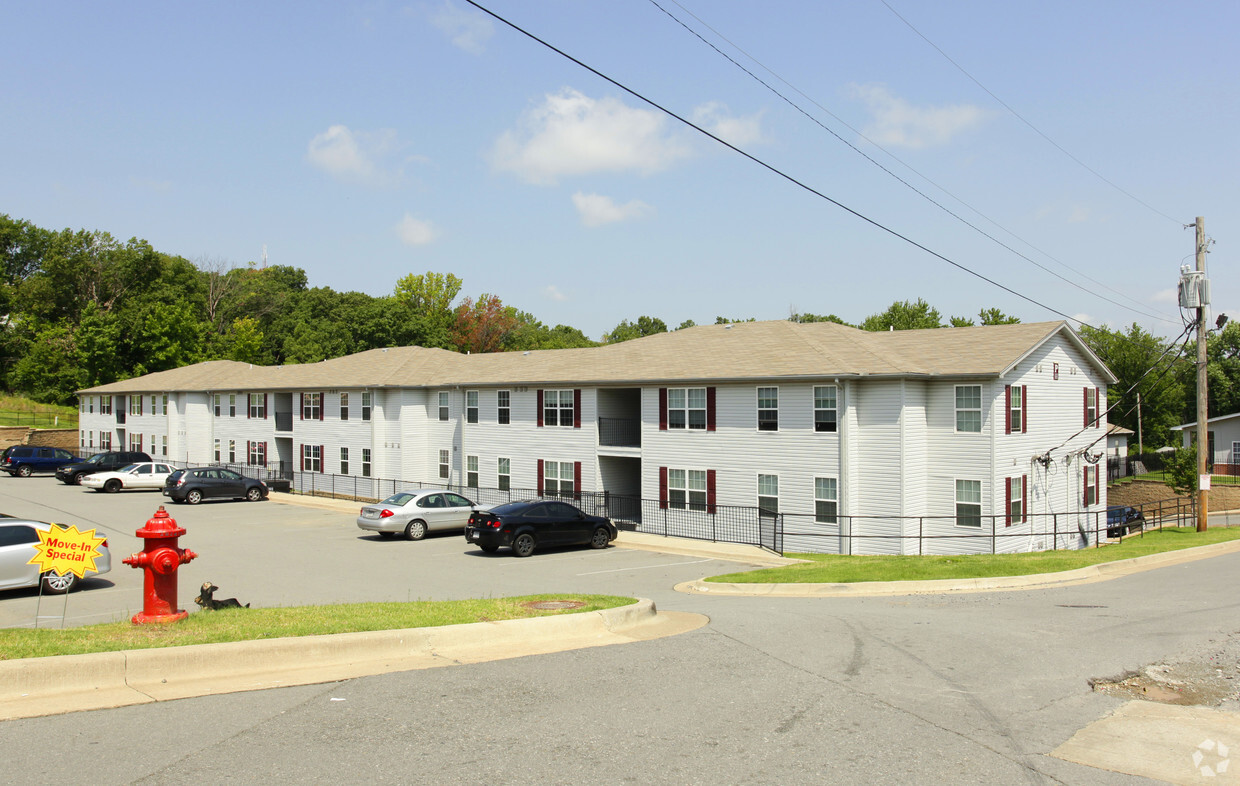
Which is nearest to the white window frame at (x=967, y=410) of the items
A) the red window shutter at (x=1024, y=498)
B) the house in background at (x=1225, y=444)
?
the red window shutter at (x=1024, y=498)

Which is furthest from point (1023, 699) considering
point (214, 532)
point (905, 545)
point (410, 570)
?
point (214, 532)

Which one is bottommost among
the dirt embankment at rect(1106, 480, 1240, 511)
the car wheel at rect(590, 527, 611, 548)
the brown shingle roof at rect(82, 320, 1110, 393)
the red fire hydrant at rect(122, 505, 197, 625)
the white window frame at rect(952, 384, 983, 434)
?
the dirt embankment at rect(1106, 480, 1240, 511)

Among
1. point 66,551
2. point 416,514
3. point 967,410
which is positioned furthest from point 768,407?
point 66,551

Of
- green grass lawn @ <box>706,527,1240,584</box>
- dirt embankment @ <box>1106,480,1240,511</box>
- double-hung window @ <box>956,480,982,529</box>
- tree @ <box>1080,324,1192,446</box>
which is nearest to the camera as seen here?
green grass lawn @ <box>706,527,1240,584</box>

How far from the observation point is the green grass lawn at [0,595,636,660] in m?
8.67

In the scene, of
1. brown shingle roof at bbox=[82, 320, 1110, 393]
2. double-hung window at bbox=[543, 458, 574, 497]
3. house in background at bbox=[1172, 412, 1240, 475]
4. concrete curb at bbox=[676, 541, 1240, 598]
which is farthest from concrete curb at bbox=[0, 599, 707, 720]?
house in background at bbox=[1172, 412, 1240, 475]

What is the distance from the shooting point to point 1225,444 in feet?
194

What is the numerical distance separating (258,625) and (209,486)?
30.1m

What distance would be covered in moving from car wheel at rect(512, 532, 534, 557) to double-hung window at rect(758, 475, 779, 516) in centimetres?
815

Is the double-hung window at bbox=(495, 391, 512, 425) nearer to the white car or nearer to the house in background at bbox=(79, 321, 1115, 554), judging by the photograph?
the house in background at bbox=(79, 321, 1115, 554)

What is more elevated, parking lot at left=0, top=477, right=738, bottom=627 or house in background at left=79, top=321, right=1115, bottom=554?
house in background at left=79, top=321, right=1115, bottom=554

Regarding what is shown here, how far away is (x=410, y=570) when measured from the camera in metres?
20.8

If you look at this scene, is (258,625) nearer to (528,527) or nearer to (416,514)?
(528,527)

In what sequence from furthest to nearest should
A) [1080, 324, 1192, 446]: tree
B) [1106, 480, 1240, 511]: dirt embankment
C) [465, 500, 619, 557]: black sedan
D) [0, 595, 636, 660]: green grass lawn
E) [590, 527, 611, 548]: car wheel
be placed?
[1080, 324, 1192, 446]: tree, [1106, 480, 1240, 511]: dirt embankment, [590, 527, 611, 548]: car wheel, [465, 500, 619, 557]: black sedan, [0, 595, 636, 660]: green grass lawn
